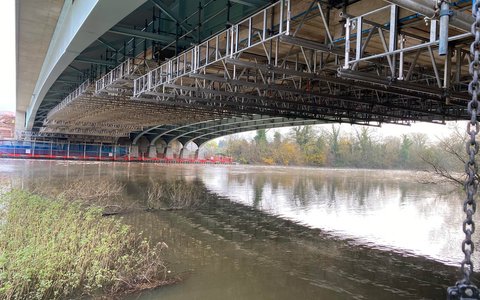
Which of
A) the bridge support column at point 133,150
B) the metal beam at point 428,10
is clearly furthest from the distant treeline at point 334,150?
the metal beam at point 428,10

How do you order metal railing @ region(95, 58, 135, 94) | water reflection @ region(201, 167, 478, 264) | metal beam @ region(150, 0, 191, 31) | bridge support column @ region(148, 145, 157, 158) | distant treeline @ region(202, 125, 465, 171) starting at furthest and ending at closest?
distant treeline @ region(202, 125, 465, 171) → bridge support column @ region(148, 145, 157, 158) → metal railing @ region(95, 58, 135, 94) → metal beam @ region(150, 0, 191, 31) → water reflection @ region(201, 167, 478, 264)

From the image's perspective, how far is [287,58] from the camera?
50.0 feet

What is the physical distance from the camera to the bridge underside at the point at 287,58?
903 cm

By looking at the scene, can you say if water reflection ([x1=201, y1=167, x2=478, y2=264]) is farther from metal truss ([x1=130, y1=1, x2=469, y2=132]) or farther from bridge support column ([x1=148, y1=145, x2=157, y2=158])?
bridge support column ([x1=148, y1=145, x2=157, y2=158])

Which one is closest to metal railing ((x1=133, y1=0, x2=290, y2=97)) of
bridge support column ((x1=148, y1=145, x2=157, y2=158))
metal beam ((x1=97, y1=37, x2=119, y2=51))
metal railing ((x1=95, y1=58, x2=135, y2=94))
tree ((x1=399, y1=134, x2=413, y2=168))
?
metal railing ((x1=95, y1=58, x2=135, y2=94))

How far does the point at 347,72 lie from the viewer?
1014 centimetres

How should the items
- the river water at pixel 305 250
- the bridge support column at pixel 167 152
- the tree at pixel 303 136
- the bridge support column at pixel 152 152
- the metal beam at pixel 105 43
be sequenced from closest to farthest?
the river water at pixel 305 250, the metal beam at pixel 105 43, the bridge support column at pixel 152 152, the bridge support column at pixel 167 152, the tree at pixel 303 136

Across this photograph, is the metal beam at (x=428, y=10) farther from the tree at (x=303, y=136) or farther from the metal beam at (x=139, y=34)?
the tree at (x=303, y=136)

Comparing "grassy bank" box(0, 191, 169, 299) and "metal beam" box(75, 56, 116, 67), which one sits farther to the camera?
"metal beam" box(75, 56, 116, 67)

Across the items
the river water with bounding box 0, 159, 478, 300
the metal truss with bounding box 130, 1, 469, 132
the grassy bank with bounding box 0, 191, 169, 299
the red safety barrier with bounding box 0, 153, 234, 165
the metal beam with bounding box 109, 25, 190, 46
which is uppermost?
the metal beam with bounding box 109, 25, 190, 46

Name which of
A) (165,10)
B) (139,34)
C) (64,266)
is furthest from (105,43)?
(64,266)

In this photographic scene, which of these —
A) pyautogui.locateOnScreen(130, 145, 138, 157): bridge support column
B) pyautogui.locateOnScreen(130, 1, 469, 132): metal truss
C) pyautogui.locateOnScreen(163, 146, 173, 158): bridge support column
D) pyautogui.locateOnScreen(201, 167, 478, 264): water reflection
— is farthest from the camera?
pyautogui.locateOnScreen(163, 146, 173, 158): bridge support column

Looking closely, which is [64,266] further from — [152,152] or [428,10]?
[152,152]

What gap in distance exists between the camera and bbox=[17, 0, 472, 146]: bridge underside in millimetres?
9031
